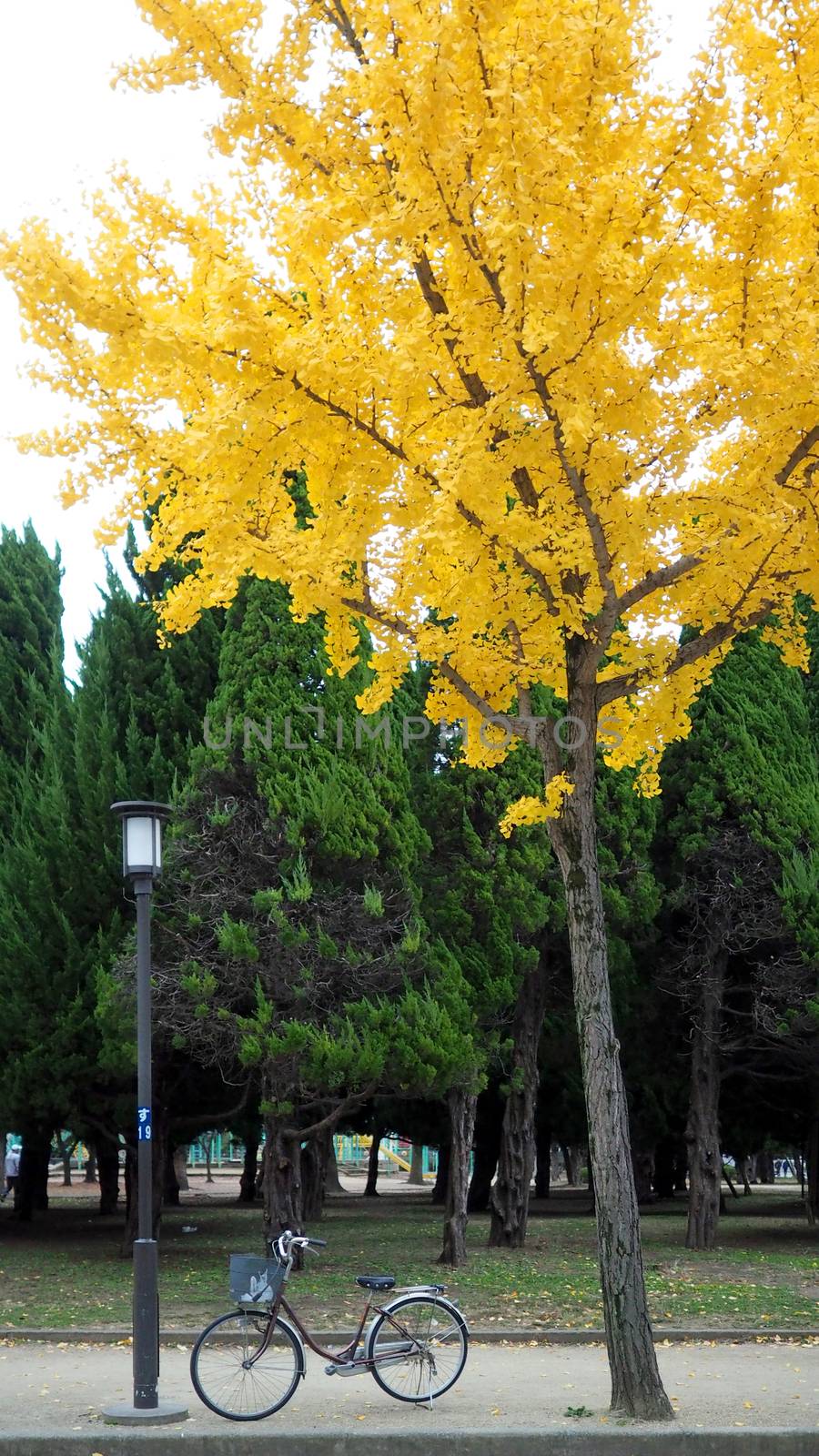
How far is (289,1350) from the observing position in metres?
8.21

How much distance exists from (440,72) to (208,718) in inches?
404

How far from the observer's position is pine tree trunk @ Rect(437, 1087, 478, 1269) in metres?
17.2

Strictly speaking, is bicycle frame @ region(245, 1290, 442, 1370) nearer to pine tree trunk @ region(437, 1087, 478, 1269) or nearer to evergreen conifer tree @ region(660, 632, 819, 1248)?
pine tree trunk @ region(437, 1087, 478, 1269)

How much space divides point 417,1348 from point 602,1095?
189cm

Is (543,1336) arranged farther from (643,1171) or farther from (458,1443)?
(643,1171)

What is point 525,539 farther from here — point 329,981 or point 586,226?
point 329,981

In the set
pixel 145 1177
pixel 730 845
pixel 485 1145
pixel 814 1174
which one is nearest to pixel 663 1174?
pixel 485 1145

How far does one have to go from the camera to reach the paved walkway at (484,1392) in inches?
301

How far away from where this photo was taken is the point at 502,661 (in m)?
9.00

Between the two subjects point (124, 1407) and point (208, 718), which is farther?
point (208, 718)

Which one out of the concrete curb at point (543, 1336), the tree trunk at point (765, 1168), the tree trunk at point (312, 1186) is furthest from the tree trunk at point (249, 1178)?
the tree trunk at point (765, 1168)

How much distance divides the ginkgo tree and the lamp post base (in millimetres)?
2415

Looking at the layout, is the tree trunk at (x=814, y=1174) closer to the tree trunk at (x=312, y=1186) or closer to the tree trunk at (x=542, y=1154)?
the tree trunk at (x=542, y=1154)

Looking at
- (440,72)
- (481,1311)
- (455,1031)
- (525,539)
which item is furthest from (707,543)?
(455,1031)
